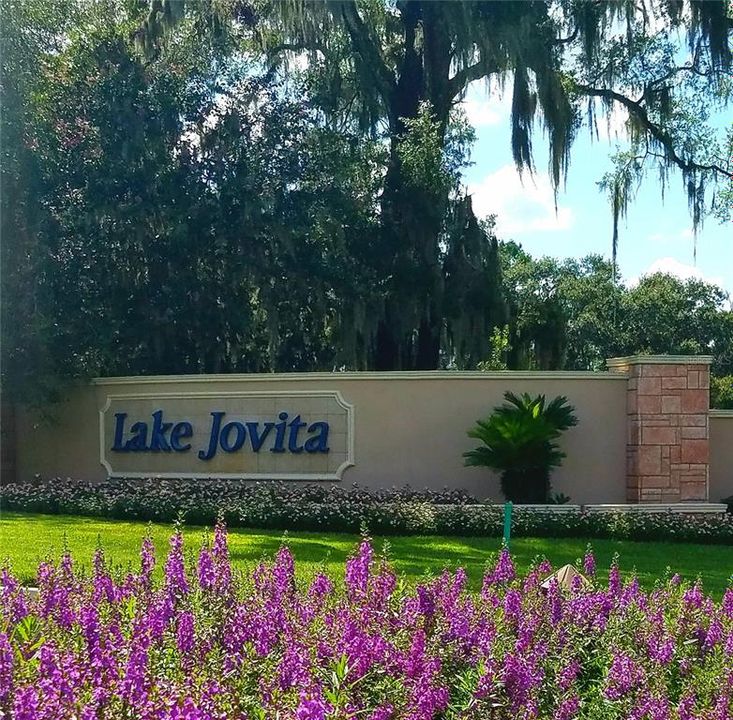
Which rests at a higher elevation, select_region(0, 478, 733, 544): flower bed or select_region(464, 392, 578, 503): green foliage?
select_region(464, 392, 578, 503): green foliage

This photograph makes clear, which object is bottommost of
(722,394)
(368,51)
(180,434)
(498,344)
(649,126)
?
(180,434)

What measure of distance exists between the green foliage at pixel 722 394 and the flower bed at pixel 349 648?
2994cm

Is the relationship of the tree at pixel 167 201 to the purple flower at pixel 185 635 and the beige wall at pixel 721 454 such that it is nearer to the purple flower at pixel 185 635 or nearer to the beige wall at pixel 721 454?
the beige wall at pixel 721 454

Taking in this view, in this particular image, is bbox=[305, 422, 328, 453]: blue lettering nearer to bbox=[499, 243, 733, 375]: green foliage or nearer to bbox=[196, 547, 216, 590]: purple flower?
bbox=[196, 547, 216, 590]: purple flower

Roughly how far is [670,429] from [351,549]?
647 cm

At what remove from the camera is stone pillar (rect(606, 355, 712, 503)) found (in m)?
15.4

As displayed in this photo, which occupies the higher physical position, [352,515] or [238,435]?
[238,435]

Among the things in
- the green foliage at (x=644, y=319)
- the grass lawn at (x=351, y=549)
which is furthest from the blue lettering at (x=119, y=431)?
the green foliage at (x=644, y=319)

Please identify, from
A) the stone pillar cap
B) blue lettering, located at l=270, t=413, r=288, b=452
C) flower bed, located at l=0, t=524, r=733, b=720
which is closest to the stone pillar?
the stone pillar cap

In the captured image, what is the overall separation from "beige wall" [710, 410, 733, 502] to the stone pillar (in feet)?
5.44

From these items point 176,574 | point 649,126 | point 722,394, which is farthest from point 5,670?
point 722,394

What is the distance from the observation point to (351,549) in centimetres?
1135

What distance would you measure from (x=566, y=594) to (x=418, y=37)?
16063 millimetres

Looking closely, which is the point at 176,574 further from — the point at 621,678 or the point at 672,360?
the point at 672,360
